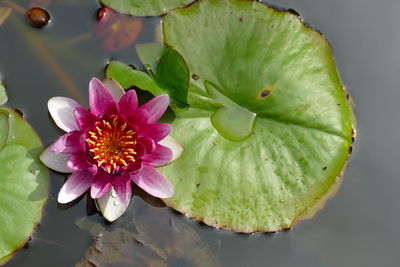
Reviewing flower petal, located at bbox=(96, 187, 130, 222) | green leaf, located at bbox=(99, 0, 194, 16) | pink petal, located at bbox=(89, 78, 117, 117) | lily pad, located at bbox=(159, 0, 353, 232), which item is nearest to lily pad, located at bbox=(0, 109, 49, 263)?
flower petal, located at bbox=(96, 187, 130, 222)

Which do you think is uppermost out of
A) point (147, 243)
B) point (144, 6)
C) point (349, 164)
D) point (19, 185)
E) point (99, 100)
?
point (144, 6)

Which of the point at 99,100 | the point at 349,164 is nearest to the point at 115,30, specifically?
the point at 99,100

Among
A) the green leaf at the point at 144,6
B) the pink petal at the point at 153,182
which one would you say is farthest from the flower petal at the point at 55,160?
the green leaf at the point at 144,6

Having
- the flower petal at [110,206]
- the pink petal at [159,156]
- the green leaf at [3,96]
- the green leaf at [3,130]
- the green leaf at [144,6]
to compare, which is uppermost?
the green leaf at [144,6]

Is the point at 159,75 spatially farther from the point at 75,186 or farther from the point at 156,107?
the point at 75,186

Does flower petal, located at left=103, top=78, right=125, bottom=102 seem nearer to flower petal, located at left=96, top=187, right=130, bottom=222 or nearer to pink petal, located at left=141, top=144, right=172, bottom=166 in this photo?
pink petal, located at left=141, top=144, right=172, bottom=166

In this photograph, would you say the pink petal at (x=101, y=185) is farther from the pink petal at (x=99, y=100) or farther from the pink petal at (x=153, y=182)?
the pink petal at (x=99, y=100)
